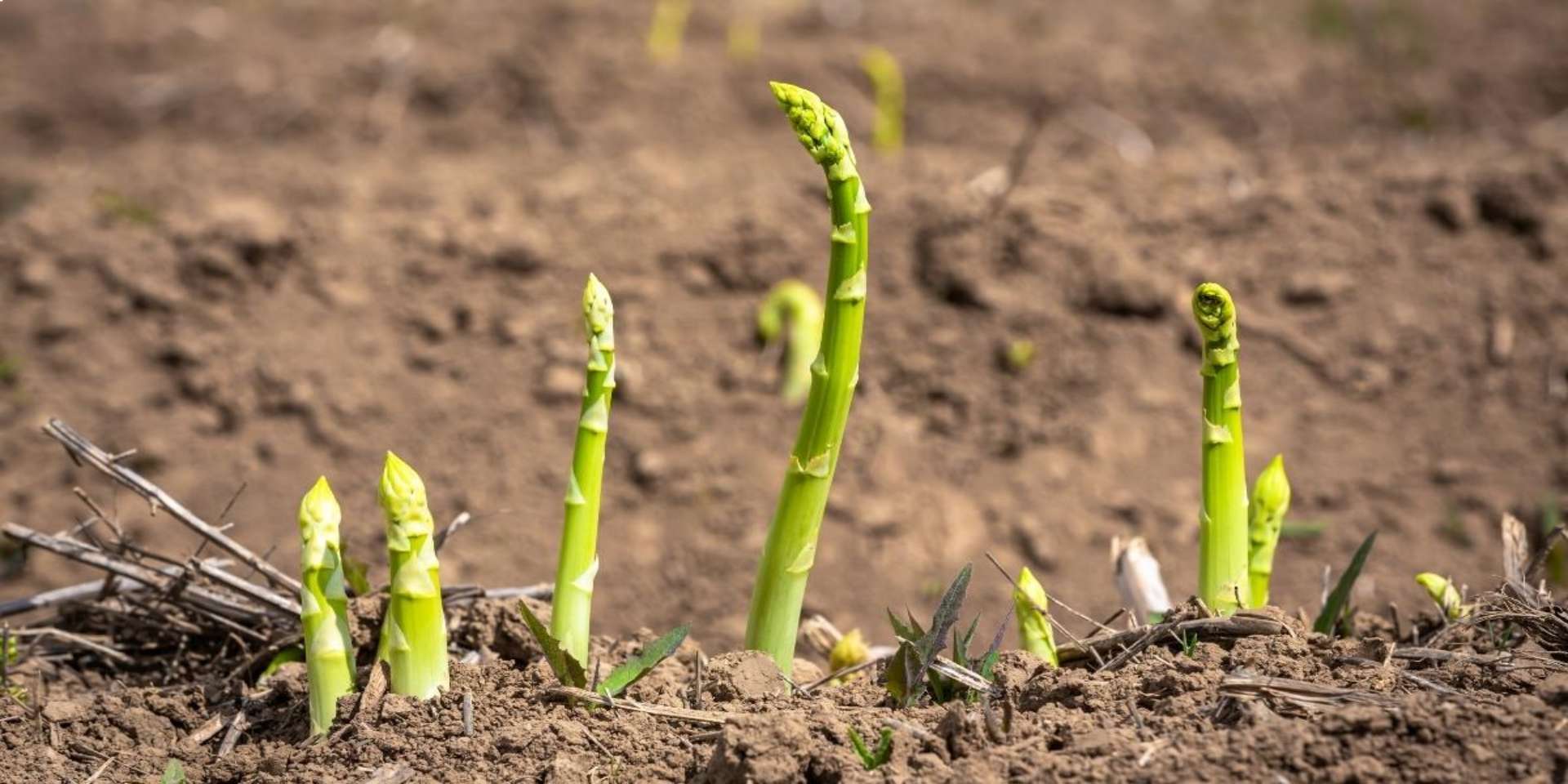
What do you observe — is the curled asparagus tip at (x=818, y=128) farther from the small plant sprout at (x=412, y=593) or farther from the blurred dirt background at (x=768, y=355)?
the blurred dirt background at (x=768, y=355)

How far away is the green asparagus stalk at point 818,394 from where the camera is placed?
2039mm

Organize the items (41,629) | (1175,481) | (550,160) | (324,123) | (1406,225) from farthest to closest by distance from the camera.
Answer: (324,123), (550,160), (1406,225), (1175,481), (41,629)

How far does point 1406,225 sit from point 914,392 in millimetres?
1898

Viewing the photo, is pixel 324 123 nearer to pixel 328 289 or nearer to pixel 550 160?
pixel 550 160

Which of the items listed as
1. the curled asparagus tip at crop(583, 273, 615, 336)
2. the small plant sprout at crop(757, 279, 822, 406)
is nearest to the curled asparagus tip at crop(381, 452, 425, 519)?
the curled asparagus tip at crop(583, 273, 615, 336)

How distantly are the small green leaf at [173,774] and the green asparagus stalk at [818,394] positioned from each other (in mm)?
919

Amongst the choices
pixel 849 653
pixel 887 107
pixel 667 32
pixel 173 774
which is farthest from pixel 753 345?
pixel 173 774

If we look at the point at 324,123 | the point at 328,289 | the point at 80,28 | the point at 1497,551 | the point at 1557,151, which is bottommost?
the point at 1497,551

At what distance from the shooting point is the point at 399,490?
6.84 ft

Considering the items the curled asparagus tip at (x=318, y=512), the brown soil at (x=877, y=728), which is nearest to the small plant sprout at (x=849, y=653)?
the brown soil at (x=877, y=728)

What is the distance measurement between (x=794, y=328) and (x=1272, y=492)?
7.74 ft

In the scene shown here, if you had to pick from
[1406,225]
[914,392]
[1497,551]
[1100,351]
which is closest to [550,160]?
[914,392]

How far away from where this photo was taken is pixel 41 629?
2641mm

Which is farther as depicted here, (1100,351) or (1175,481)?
(1100,351)
